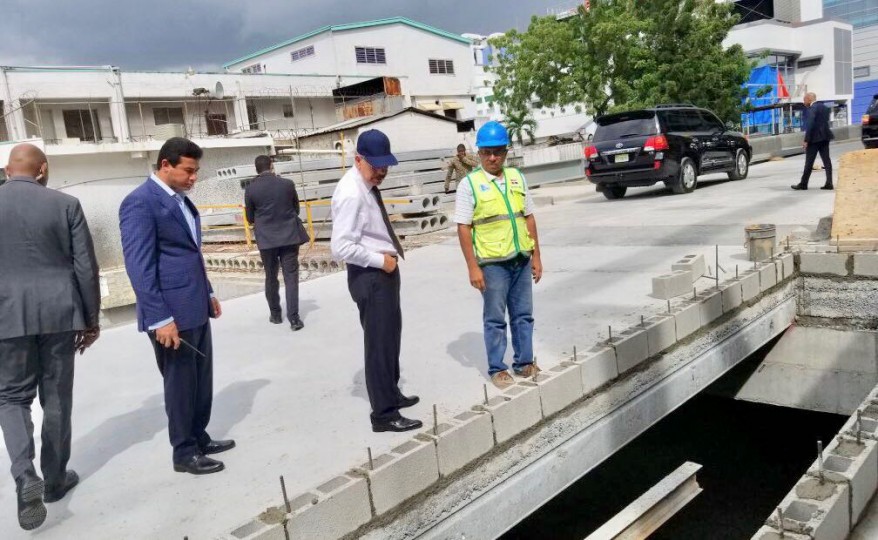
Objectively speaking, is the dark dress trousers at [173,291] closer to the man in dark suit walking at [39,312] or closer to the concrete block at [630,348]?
the man in dark suit walking at [39,312]

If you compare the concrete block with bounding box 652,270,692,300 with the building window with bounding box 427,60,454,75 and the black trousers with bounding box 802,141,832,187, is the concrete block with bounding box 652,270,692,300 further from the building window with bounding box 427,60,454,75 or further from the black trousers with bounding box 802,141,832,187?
the building window with bounding box 427,60,454,75

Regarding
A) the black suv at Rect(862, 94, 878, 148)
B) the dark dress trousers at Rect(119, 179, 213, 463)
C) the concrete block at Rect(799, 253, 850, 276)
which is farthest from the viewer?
the black suv at Rect(862, 94, 878, 148)

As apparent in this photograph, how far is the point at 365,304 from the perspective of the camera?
375 centimetres

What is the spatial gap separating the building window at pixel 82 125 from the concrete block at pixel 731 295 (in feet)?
94.2

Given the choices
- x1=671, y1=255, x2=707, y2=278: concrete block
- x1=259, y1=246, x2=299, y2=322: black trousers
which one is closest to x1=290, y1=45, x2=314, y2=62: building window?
x1=259, y1=246, x2=299, y2=322: black trousers

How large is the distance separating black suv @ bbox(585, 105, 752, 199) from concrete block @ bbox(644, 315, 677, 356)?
830 centimetres

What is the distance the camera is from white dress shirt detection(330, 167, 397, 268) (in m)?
3.62

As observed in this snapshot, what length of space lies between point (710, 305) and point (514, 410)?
104 inches

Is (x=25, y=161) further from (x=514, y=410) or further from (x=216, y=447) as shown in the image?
(x=514, y=410)

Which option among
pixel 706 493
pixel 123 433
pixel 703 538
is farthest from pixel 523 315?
pixel 706 493

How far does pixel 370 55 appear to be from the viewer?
39781 mm

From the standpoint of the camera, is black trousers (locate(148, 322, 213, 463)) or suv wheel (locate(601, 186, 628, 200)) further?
suv wheel (locate(601, 186, 628, 200))

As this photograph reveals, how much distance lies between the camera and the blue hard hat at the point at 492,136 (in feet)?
13.2

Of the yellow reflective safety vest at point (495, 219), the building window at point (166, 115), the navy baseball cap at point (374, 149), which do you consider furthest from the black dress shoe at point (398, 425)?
the building window at point (166, 115)
